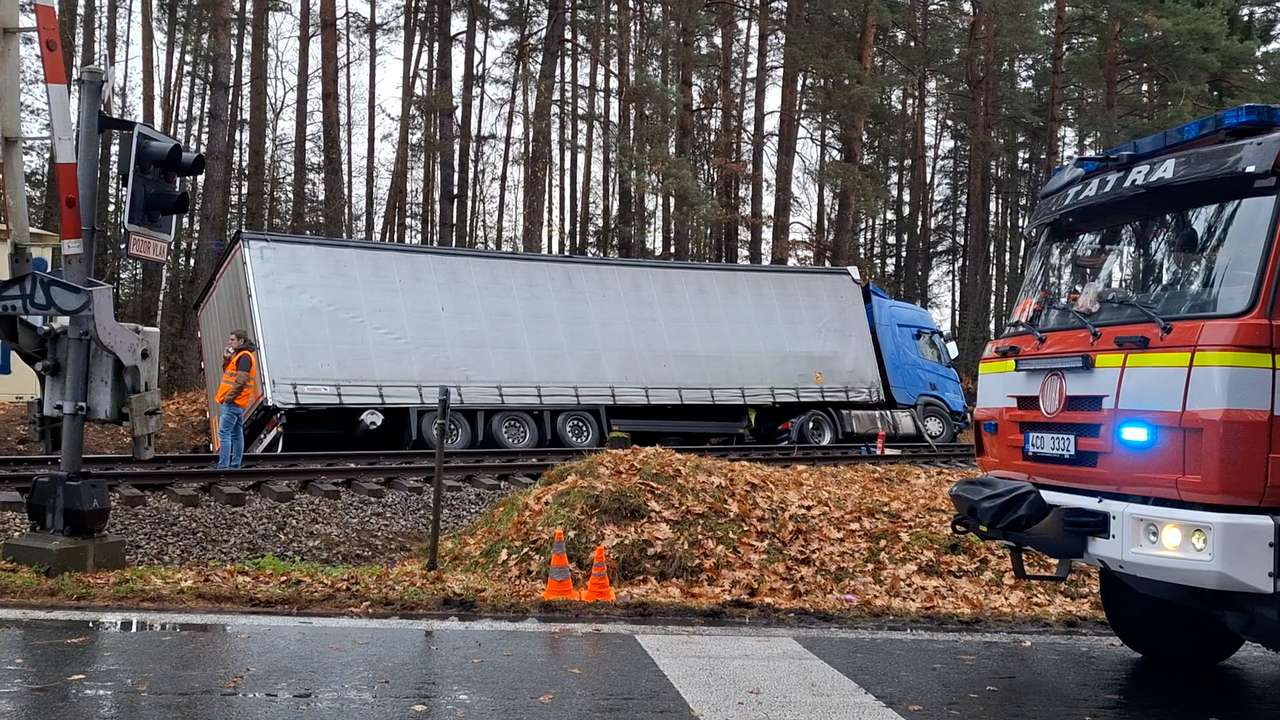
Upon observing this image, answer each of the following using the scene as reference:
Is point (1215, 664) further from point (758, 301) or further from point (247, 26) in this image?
point (247, 26)

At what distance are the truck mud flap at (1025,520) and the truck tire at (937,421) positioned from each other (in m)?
16.6

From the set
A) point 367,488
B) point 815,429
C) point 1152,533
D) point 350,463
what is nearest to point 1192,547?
point 1152,533

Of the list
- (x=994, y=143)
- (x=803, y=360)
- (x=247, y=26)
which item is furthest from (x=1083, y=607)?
(x=994, y=143)

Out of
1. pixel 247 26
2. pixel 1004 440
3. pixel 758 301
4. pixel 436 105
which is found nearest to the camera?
pixel 1004 440

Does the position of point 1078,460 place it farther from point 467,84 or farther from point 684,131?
point 467,84

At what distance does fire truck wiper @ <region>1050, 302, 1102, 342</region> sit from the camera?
503 cm

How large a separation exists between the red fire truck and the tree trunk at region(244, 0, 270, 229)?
23.5m

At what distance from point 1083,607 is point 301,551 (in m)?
6.71

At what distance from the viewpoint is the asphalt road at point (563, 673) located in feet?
15.0

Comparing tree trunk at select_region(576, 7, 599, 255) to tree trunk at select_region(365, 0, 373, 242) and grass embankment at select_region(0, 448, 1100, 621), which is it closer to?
tree trunk at select_region(365, 0, 373, 242)

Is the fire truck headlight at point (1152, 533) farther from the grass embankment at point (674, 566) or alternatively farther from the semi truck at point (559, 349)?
the semi truck at point (559, 349)

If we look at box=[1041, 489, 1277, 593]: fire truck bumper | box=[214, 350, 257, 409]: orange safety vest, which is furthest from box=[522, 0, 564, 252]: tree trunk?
box=[1041, 489, 1277, 593]: fire truck bumper

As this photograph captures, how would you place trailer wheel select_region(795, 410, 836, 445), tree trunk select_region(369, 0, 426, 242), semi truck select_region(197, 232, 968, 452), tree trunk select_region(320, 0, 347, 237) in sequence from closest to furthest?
semi truck select_region(197, 232, 968, 452), trailer wheel select_region(795, 410, 836, 445), tree trunk select_region(320, 0, 347, 237), tree trunk select_region(369, 0, 426, 242)

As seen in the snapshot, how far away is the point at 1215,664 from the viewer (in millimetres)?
5824
